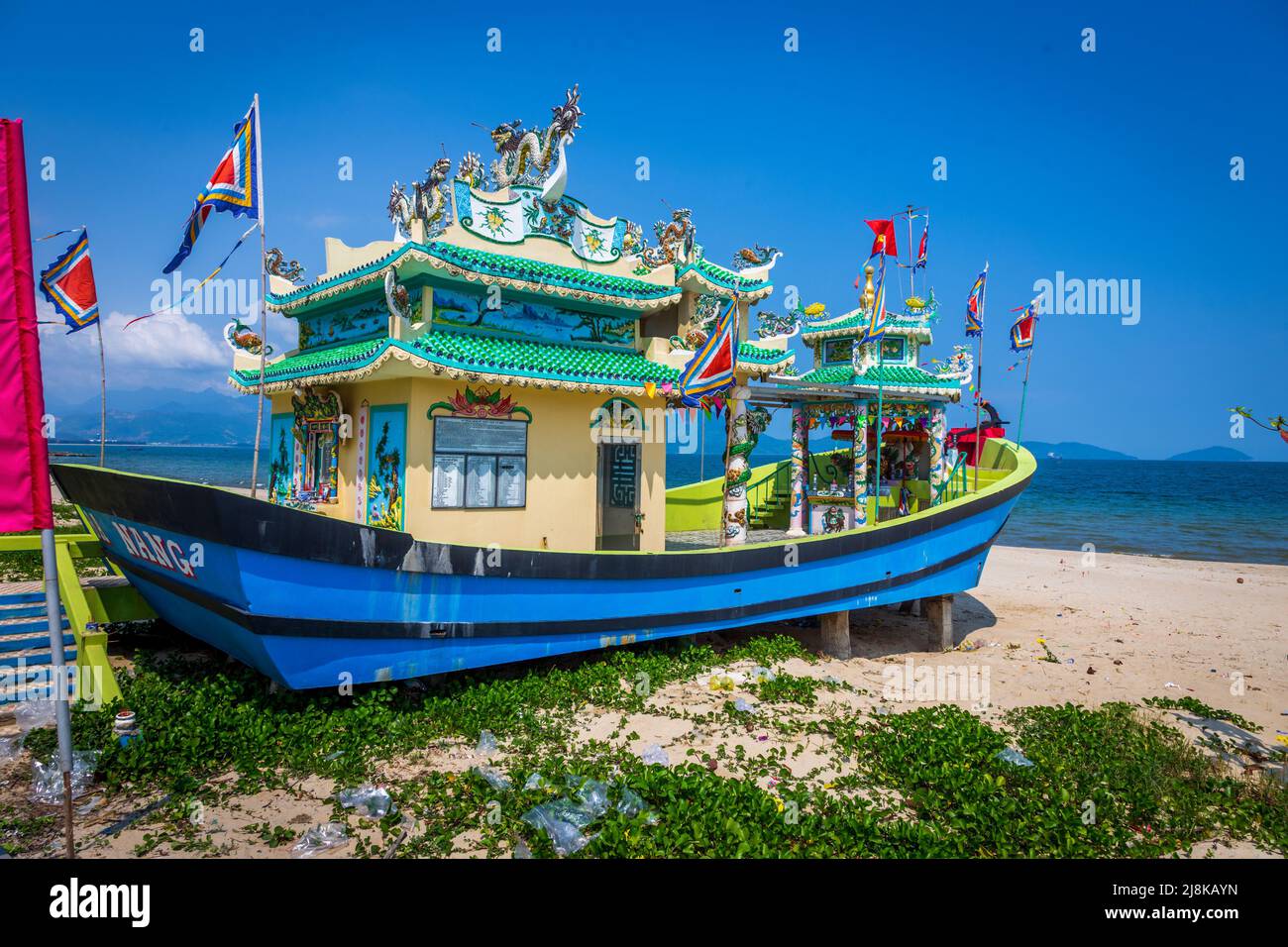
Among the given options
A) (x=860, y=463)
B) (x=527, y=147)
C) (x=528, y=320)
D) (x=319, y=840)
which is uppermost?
(x=527, y=147)

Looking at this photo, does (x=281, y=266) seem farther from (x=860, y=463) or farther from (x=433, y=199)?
(x=860, y=463)

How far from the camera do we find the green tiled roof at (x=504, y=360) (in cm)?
819

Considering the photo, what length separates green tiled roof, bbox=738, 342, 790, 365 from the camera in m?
11.3

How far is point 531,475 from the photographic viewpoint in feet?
31.0

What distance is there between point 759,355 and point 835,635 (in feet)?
15.2

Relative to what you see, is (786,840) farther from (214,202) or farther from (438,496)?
(214,202)

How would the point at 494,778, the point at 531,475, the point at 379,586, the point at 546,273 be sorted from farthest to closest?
the point at 531,475, the point at 546,273, the point at 379,586, the point at 494,778

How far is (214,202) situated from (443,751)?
5.70 meters

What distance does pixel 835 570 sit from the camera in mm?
10906

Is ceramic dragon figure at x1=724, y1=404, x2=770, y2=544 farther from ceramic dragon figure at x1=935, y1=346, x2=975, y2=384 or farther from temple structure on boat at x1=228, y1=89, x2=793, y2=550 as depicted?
ceramic dragon figure at x1=935, y1=346, x2=975, y2=384

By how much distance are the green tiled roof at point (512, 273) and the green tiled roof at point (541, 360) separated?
0.84 meters

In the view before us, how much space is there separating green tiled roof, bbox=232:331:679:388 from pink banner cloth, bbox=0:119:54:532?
401cm

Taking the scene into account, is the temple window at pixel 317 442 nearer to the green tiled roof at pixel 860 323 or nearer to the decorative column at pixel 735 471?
the decorative column at pixel 735 471

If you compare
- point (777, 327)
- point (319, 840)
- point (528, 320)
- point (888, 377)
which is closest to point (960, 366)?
point (888, 377)
